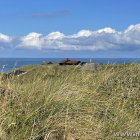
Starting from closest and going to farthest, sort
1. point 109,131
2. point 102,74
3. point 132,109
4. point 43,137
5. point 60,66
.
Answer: point 43,137
point 109,131
point 132,109
point 102,74
point 60,66

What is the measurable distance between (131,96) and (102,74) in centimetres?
190

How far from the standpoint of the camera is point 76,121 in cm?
879

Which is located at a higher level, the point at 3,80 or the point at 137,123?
the point at 3,80

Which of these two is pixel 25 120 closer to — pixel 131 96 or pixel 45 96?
pixel 45 96

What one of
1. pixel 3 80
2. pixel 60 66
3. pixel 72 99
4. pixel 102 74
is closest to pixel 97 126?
pixel 72 99

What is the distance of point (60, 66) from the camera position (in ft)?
136

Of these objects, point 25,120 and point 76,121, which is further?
point 76,121

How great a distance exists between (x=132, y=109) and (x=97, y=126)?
3048 mm

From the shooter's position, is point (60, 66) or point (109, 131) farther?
point (60, 66)

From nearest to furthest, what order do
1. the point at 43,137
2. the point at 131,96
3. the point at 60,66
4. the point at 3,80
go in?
the point at 43,137 → the point at 3,80 → the point at 131,96 → the point at 60,66

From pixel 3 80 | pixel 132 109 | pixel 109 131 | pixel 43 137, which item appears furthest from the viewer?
pixel 132 109

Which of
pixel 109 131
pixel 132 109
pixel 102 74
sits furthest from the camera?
pixel 102 74

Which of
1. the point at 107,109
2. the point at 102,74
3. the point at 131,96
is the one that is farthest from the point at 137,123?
the point at 102,74

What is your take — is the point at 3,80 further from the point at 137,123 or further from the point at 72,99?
the point at 137,123
